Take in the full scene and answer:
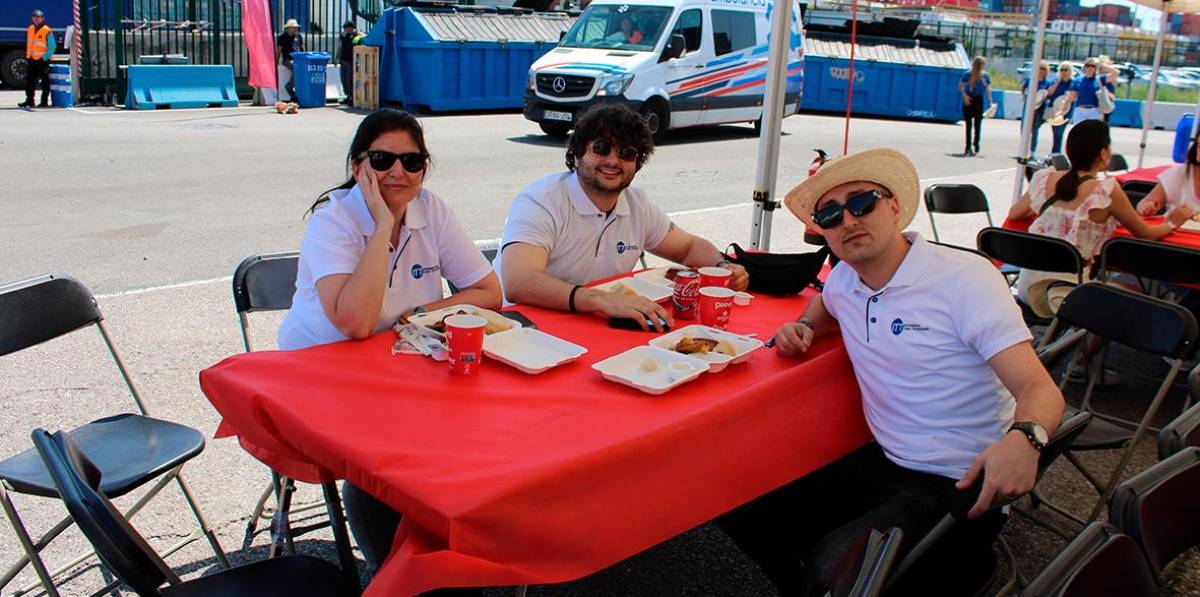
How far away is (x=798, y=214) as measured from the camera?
10.3ft

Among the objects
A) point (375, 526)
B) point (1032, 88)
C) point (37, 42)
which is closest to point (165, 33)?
point (37, 42)

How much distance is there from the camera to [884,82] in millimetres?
23828

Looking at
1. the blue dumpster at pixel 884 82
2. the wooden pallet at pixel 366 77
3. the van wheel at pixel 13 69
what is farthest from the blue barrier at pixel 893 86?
the van wheel at pixel 13 69

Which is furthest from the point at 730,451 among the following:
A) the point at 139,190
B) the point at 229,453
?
the point at 139,190

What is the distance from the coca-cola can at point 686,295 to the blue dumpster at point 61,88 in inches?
658

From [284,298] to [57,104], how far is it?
51.9 feet

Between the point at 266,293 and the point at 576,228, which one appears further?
the point at 576,228

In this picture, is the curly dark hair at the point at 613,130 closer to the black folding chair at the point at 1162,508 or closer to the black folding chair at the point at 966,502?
the black folding chair at the point at 966,502

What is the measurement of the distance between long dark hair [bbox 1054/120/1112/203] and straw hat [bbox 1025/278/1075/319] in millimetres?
481

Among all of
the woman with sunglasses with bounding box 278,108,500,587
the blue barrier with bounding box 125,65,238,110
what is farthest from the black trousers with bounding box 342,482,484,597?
the blue barrier with bounding box 125,65,238,110

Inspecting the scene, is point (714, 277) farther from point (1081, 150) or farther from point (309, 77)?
point (309, 77)

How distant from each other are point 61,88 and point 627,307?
16852mm

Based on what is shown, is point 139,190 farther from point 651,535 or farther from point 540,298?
point 651,535

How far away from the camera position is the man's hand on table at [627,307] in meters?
3.18
